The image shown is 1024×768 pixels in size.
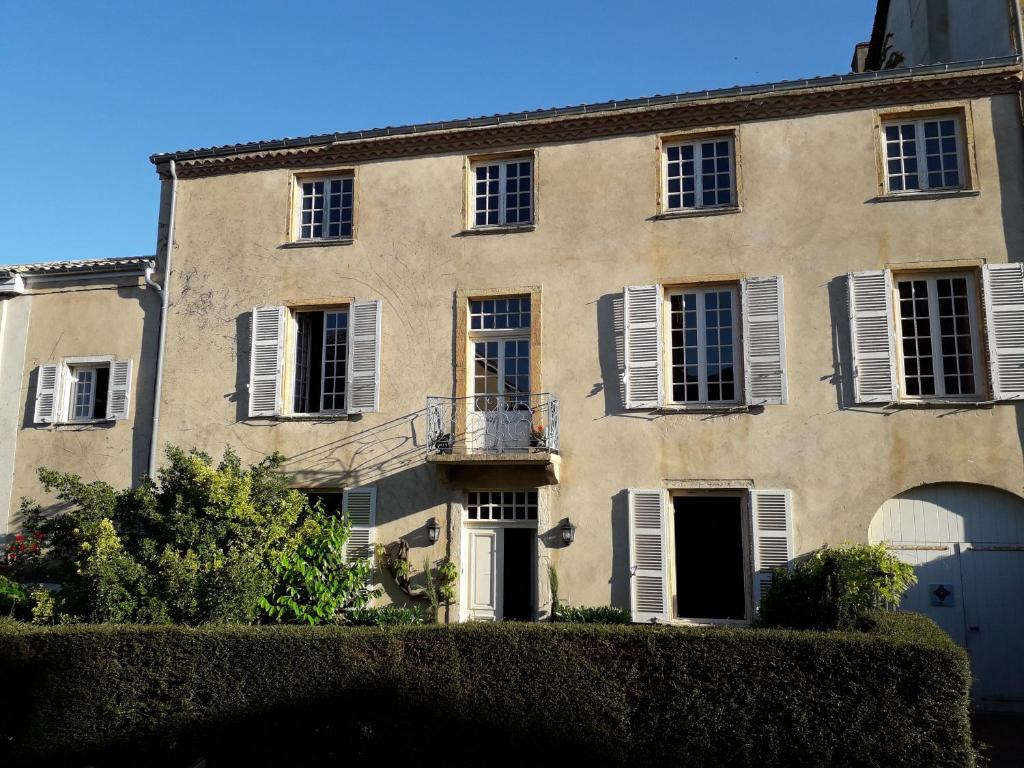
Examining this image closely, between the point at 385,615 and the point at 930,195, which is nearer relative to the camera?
the point at 930,195

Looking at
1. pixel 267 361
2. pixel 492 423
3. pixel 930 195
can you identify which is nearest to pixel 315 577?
pixel 492 423

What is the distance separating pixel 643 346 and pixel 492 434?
2674mm

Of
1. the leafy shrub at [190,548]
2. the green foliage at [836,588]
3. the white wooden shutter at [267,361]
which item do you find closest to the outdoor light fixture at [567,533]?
the green foliage at [836,588]

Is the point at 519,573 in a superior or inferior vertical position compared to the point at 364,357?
inferior

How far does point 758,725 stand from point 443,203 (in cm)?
950

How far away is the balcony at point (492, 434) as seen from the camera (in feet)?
41.0

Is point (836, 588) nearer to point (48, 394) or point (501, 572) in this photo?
point (501, 572)

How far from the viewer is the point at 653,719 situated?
769 centimetres

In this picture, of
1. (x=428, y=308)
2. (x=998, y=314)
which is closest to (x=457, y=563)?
(x=428, y=308)

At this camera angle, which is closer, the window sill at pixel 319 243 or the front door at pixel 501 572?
the front door at pixel 501 572

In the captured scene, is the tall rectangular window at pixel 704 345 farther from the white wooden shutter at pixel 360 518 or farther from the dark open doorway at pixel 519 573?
the white wooden shutter at pixel 360 518

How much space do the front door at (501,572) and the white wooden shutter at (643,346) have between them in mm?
2686

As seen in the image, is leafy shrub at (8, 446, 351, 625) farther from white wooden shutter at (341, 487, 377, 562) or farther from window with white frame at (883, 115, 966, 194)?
window with white frame at (883, 115, 966, 194)

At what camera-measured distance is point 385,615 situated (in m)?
12.5
